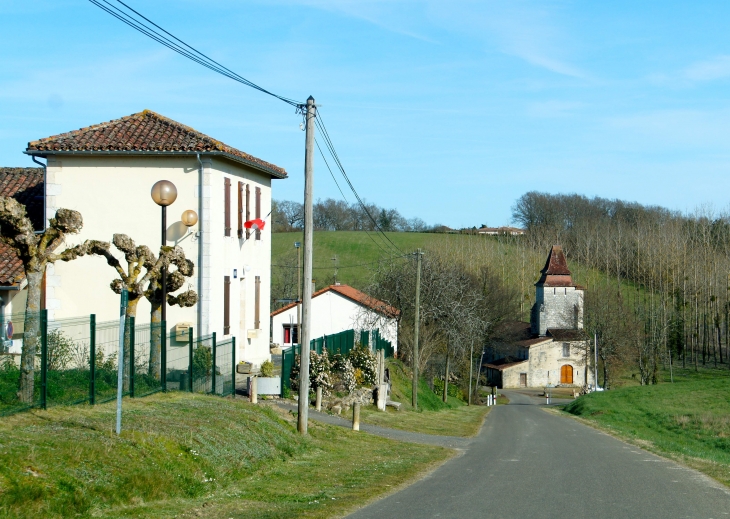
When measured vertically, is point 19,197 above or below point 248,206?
above

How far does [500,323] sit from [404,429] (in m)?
63.4

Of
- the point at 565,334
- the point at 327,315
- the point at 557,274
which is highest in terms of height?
the point at 557,274

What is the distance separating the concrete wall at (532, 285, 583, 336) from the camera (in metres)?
90.4

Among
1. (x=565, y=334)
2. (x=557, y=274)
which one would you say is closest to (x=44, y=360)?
(x=557, y=274)

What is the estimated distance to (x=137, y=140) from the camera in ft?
78.9

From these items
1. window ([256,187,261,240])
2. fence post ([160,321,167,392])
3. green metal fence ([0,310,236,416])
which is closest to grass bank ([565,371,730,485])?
green metal fence ([0,310,236,416])

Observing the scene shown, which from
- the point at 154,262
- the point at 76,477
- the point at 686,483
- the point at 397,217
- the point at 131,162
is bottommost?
the point at 686,483

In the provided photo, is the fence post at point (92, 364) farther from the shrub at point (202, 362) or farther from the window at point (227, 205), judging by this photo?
the window at point (227, 205)

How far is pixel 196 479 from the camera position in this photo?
10281mm

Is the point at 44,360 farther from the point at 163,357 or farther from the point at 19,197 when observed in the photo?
the point at 19,197

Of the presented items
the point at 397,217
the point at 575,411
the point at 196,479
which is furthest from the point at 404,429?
the point at 397,217

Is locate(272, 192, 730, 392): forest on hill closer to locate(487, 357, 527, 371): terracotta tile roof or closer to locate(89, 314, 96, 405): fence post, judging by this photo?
locate(487, 357, 527, 371): terracotta tile roof

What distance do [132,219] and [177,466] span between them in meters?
15.0

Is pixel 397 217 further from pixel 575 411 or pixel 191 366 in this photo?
pixel 191 366
